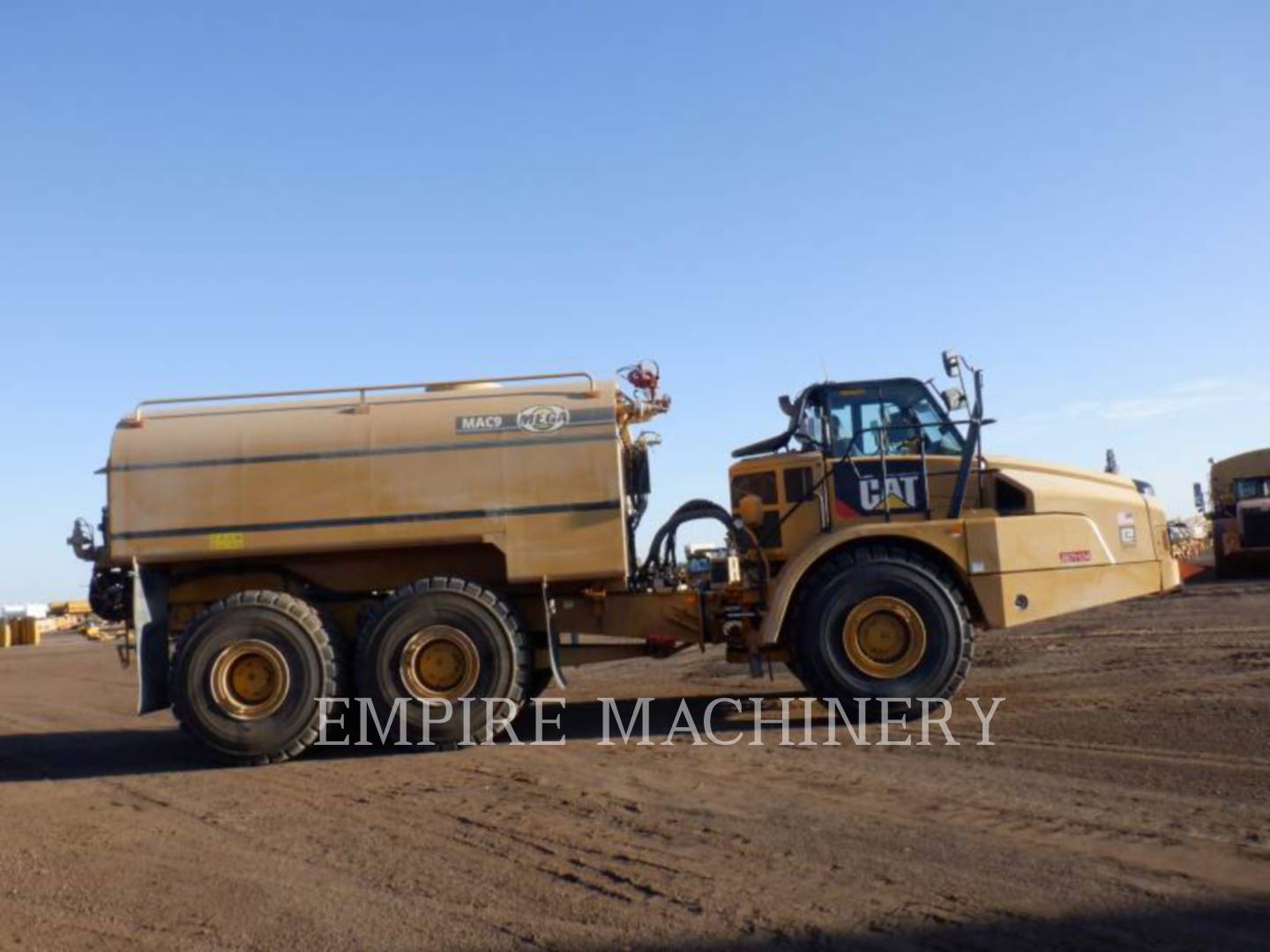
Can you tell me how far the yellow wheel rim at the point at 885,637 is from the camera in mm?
10430

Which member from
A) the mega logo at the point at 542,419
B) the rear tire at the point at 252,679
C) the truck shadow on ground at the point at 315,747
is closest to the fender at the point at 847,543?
the truck shadow on ground at the point at 315,747

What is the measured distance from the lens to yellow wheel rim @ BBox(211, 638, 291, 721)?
10.4m

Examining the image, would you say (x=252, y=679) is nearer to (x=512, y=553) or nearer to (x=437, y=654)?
(x=437, y=654)

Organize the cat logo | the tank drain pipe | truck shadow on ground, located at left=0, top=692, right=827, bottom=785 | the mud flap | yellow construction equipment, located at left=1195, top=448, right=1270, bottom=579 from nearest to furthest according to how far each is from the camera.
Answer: truck shadow on ground, located at left=0, top=692, right=827, bottom=785 → the mud flap → the tank drain pipe → the cat logo → yellow construction equipment, located at left=1195, top=448, right=1270, bottom=579

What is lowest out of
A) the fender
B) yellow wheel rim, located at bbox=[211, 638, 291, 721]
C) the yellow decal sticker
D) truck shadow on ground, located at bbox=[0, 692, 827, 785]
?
truck shadow on ground, located at bbox=[0, 692, 827, 785]

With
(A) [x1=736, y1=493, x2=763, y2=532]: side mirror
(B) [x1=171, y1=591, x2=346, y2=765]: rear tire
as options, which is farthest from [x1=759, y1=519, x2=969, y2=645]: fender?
(B) [x1=171, y1=591, x2=346, y2=765]: rear tire

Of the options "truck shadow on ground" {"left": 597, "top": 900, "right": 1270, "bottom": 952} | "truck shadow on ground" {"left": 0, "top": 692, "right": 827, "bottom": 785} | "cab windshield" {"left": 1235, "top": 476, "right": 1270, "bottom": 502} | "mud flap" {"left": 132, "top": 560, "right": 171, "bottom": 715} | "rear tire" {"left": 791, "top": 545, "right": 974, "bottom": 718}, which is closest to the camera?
"truck shadow on ground" {"left": 597, "top": 900, "right": 1270, "bottom": 952}

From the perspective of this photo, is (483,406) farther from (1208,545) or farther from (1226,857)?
(1208,545)

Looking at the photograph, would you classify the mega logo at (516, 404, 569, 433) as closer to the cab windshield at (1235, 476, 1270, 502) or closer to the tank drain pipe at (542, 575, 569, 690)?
the tank drain pipe at (542, 575, 569, 690)

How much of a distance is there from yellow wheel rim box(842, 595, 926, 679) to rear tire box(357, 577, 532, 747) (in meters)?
3.00

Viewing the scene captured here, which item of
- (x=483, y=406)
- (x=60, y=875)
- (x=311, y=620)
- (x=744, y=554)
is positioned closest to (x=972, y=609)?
(x=744, y=554)

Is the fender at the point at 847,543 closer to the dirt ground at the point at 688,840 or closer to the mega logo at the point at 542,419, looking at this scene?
the dirt ground at the point at 688,840

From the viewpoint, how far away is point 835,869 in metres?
6.06

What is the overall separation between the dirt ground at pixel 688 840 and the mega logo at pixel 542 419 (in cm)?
283
